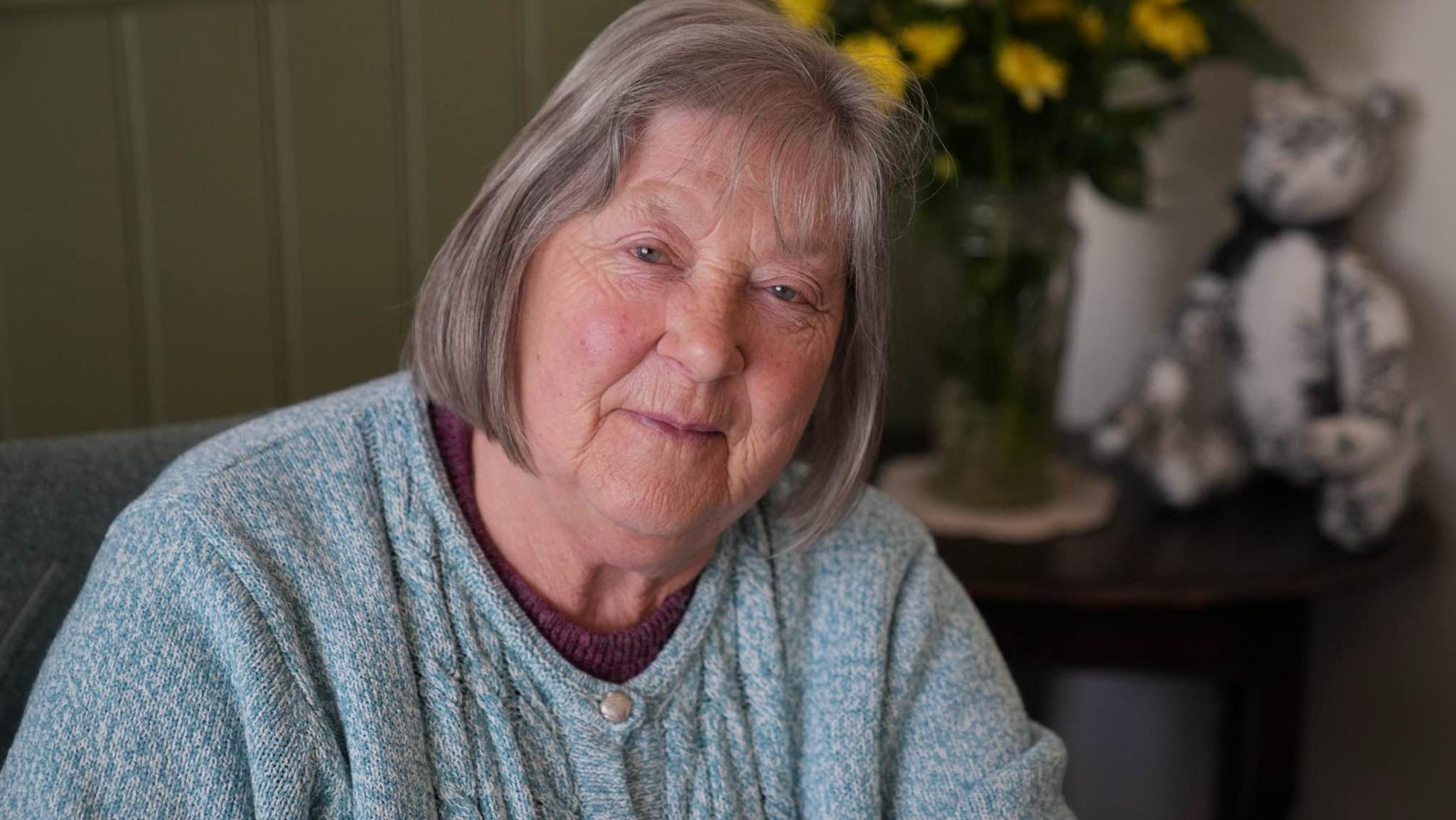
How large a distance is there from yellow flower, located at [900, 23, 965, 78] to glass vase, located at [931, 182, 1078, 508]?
0.58ft

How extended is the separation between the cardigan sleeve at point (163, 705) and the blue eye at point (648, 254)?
36cm

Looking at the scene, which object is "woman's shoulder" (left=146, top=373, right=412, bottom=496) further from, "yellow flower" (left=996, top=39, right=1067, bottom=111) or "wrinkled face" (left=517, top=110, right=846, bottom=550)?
"yellow flower" (left=996, top=39, right=1067, bottom=111)

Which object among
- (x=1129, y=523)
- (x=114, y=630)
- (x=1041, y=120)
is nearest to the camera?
(x=114, y=630)

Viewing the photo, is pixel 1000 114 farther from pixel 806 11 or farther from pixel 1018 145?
pixel 806 11

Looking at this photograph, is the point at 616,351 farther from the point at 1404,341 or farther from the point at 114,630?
the point at 1404,341

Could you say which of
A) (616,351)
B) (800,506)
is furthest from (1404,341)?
(616,351)

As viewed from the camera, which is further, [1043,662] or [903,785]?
[1043,662]

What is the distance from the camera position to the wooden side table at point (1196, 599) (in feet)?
5.87

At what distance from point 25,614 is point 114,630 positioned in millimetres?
248

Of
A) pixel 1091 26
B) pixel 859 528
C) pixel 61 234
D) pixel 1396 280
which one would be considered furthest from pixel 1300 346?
pixel 61 234

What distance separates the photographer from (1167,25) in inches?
68.5

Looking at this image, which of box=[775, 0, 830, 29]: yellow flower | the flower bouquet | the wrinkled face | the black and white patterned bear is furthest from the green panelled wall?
the black and white patterned bear

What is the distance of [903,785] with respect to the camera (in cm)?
127

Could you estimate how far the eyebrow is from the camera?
1060 mm
